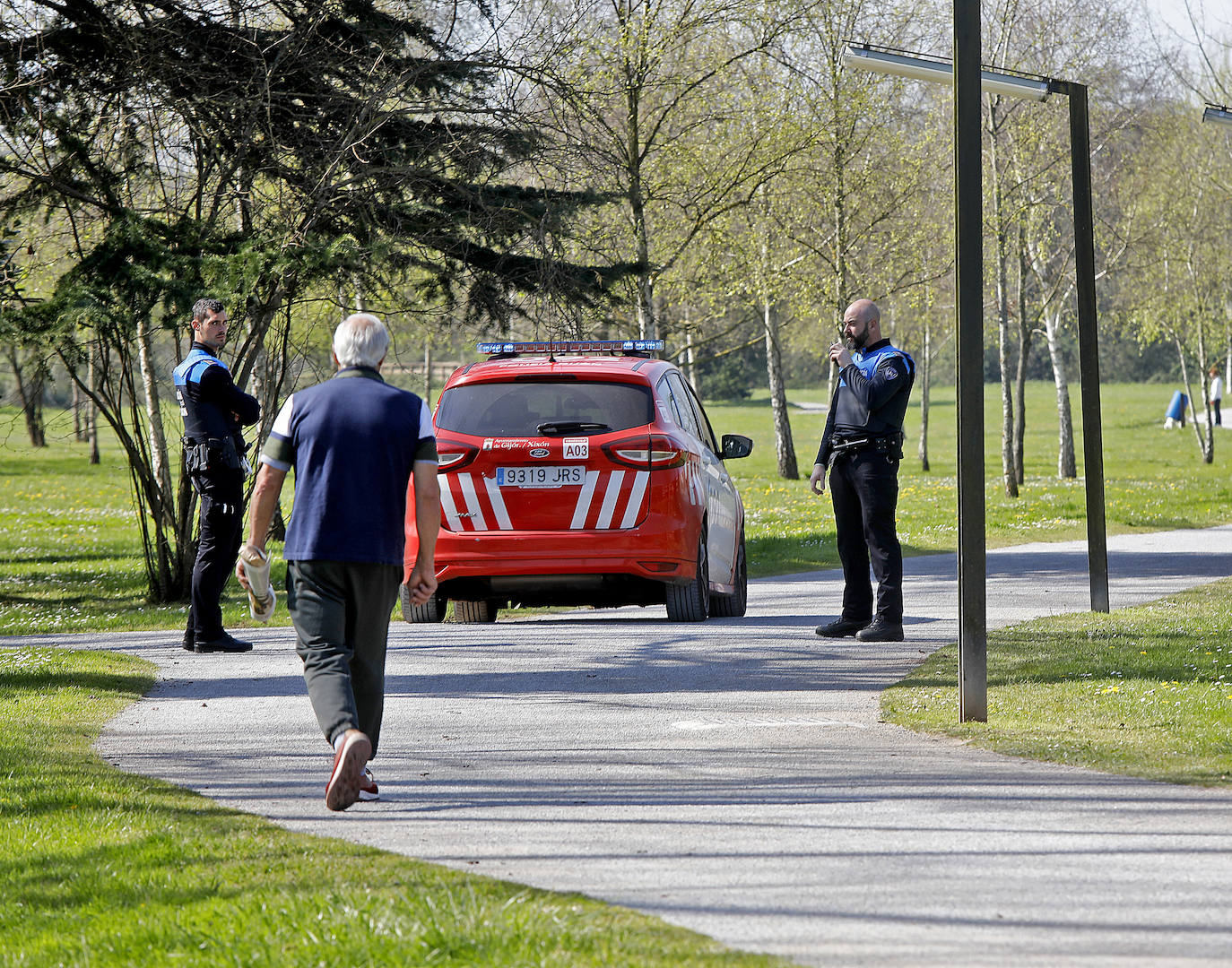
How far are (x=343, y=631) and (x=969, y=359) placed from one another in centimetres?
316

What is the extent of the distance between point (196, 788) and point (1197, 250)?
118 feet

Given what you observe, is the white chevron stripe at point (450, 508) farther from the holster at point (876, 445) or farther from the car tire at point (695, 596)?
the holster at point (876, 445)

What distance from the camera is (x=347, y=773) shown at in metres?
5.16

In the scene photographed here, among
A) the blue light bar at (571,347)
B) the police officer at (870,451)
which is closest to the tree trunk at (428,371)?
the blue light bar at (571,347)

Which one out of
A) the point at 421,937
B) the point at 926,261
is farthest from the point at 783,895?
the point at 926,261

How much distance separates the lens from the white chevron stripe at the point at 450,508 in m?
10.1

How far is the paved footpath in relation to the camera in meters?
3.93

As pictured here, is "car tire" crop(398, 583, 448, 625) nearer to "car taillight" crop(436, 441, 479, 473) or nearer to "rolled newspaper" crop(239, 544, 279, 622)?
"car taillight" crop(436, 441, 479, 473)

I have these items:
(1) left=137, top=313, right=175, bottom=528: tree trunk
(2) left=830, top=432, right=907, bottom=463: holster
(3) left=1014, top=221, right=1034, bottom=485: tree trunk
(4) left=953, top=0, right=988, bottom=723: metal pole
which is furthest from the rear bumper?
(3) left=1014, top=221, right=1034, bottom=485: tree trunk

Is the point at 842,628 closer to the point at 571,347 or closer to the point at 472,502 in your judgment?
the point at 472,502

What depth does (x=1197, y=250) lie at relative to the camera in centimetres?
3750

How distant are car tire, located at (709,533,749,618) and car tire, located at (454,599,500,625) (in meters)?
1.67

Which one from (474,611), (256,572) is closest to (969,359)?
(256,572)

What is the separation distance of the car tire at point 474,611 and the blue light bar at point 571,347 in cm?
188
